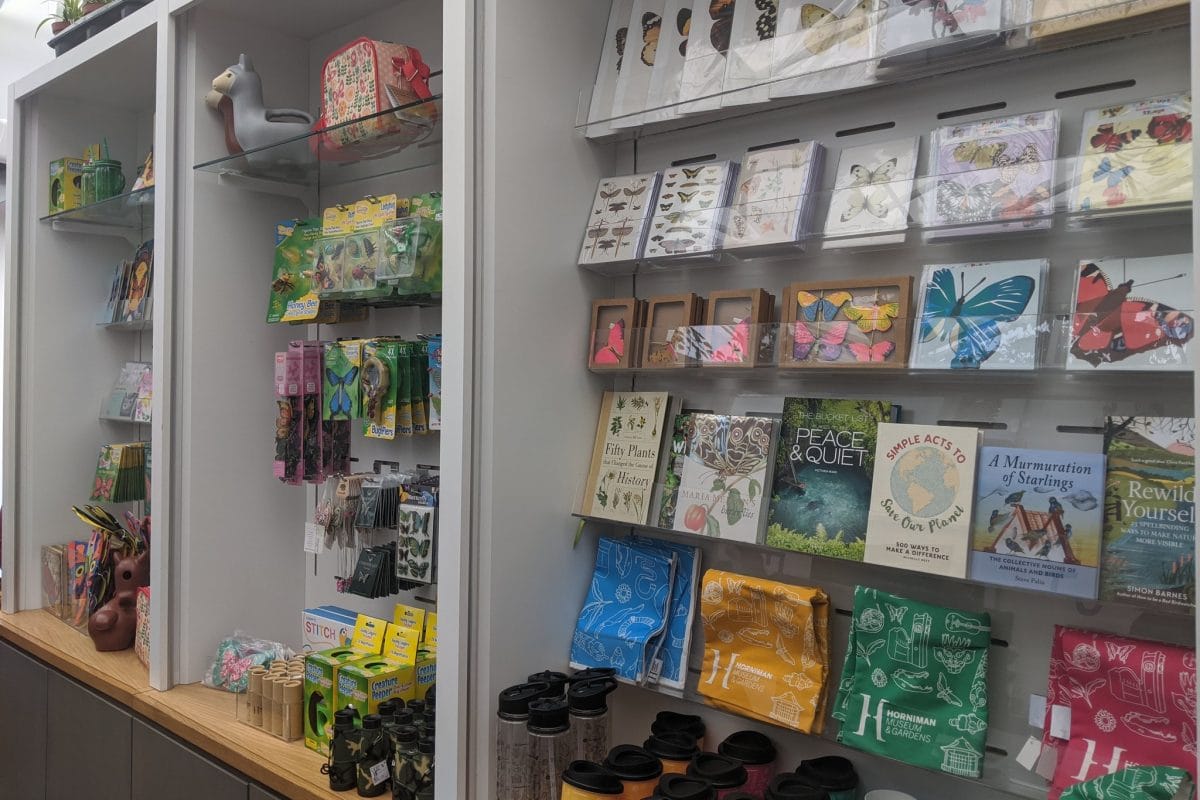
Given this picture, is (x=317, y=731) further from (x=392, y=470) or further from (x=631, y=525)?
(x=631, y=525)

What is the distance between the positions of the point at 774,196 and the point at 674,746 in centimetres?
107

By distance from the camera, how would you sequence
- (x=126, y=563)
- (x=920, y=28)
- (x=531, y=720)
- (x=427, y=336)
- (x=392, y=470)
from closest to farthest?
(x=920, y=28)
(x=531, y=720)
(x=427, y=336)
(x=392, y=470)
(x=126, y=563)

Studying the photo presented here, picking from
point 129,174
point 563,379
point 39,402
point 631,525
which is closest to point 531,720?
point 631,525

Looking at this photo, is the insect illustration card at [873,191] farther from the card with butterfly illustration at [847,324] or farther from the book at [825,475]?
the book at [825,475]

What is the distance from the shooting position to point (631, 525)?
1.92 meters

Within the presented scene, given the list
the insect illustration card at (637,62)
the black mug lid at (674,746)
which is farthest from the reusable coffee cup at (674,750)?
the insect illustration card at (637,62)

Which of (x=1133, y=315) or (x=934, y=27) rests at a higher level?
(x=934, y=27)

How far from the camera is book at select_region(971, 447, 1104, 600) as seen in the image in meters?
1.36

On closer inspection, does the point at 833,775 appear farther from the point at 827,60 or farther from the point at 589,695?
the point at 827,60

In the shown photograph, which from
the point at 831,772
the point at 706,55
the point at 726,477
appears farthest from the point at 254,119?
the point at 831,772

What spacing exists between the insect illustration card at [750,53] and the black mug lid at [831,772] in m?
1.24

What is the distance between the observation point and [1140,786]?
126cm

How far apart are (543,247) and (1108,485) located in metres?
1.14

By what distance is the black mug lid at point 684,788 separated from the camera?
1401mm
